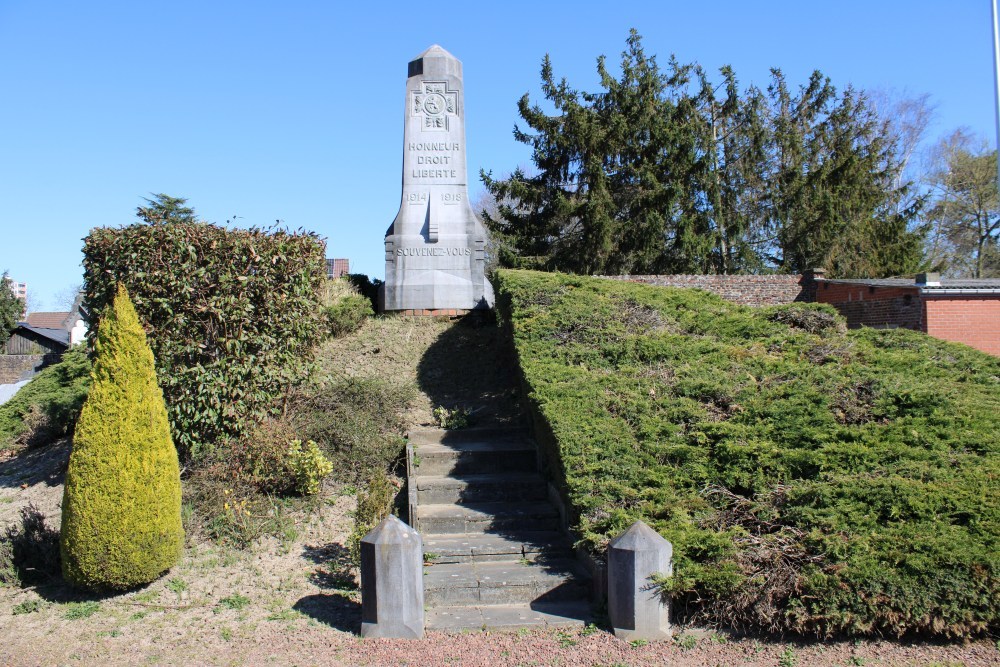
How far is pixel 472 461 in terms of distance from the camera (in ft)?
25.8

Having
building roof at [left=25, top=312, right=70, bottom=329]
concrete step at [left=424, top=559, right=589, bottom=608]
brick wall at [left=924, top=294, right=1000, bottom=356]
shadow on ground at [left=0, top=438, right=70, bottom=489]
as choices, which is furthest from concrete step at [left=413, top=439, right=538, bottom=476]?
building roof at [left=25, top=312, right=70, bottom=329]

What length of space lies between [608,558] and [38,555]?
4783mm

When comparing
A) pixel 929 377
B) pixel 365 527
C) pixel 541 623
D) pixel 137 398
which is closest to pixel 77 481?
pixel 137 398

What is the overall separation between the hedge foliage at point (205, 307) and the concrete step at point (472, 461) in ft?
5.64

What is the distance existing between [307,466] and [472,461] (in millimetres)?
1683

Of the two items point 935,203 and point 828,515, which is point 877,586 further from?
point 935,203

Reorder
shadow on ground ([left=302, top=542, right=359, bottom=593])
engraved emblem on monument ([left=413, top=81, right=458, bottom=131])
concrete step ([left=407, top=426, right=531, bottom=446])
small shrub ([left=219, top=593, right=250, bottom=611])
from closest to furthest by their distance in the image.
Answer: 1. small shrub ([left=219, top=593, right=250, bottom=611])
2. shadow on ground ([left=302, top=542, right=359, bottom=593])
3. concrete step ([left=407, top=426, right=531, bottom=446])
4. engraved emblem on monument ([left=413, top=81, right=458, bottom=131])

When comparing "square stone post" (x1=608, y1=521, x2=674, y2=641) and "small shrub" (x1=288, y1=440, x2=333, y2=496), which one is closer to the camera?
"square stone post" (x1=608, y1=521, x2=674, y2=641)

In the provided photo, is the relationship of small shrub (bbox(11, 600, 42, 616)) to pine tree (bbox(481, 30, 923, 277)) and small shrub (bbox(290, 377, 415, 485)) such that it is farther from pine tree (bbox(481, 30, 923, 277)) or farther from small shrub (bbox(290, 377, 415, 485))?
pine tree (bbox(481, 30, 923, 277))

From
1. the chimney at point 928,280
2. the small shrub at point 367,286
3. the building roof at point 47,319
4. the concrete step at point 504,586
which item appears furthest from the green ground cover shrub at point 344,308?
the building roof at point 47,319

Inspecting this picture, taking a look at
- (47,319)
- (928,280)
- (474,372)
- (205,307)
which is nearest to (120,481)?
(205,307)

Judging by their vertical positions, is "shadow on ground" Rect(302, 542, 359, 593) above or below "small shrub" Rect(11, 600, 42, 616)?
above

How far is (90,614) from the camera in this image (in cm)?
569

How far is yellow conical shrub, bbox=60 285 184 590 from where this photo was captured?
575cm
